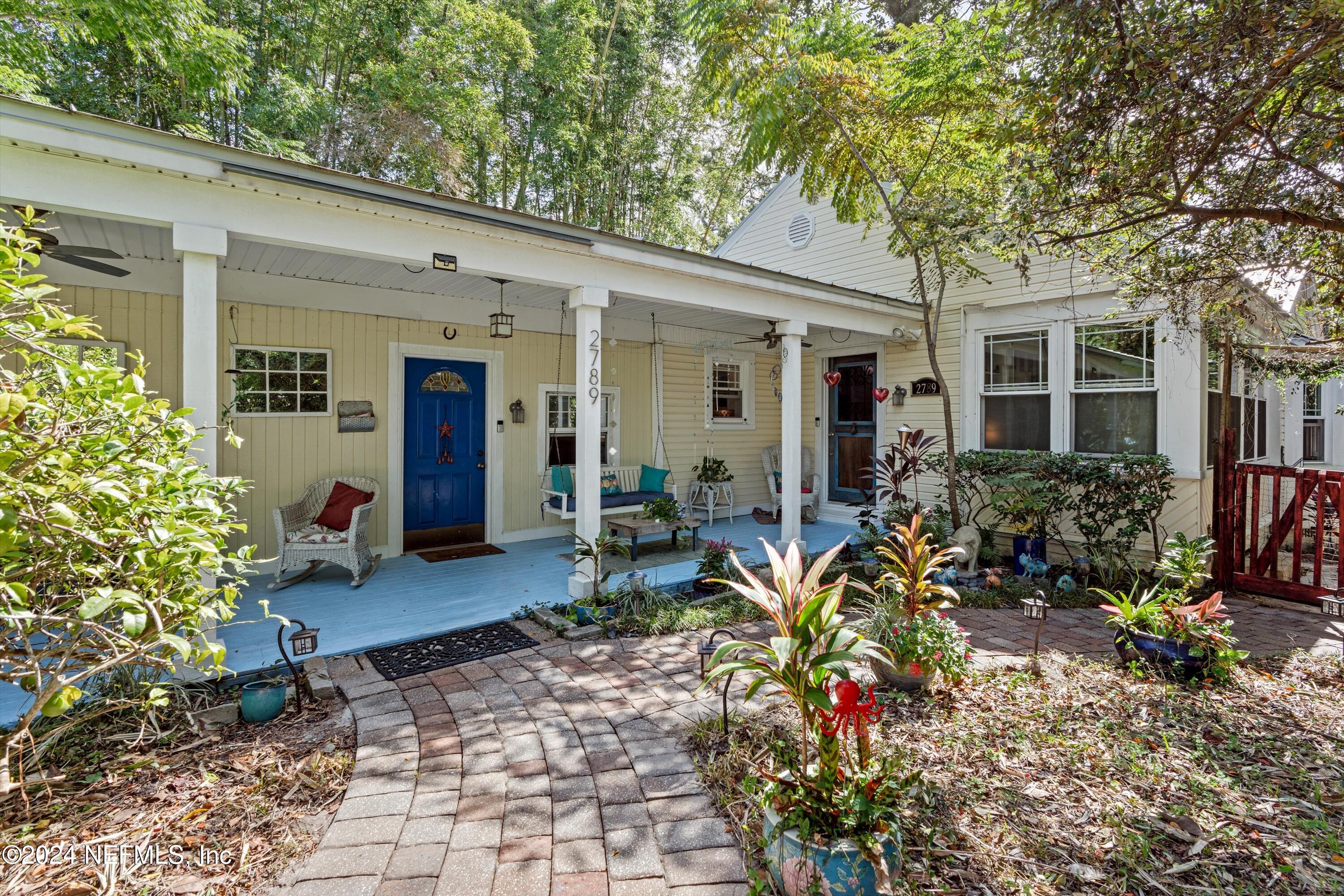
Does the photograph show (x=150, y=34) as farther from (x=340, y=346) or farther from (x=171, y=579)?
(x=171, y=579)

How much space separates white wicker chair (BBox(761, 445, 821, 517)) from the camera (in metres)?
8.71

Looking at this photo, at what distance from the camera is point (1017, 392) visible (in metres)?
6.99

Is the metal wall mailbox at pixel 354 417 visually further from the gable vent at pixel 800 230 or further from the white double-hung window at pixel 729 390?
the gable vent at pixel 800 230

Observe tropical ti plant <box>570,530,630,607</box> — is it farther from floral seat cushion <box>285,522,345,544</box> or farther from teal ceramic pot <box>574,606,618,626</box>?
floral seat cushion <box>285,522,345,544</box>

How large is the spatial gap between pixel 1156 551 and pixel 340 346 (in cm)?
785

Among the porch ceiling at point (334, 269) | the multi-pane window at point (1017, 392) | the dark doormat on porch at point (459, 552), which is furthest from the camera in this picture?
the multi-pane window at point (1017, 392)

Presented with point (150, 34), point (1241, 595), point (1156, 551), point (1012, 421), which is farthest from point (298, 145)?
point (1241, 595)

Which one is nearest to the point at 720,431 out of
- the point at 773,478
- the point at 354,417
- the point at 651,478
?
the point at 773,478

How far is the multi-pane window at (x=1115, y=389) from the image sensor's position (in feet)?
20.0

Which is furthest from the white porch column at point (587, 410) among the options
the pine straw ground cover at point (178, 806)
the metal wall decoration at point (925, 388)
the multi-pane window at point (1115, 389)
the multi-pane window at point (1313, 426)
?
the multi-pane window at point (1313, 426)

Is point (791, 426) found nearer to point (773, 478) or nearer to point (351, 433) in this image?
point (773, 478)

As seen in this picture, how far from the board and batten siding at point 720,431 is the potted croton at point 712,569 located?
2.15m

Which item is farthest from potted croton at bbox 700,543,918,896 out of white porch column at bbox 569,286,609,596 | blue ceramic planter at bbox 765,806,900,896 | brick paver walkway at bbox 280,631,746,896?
white porch column at bbox 569,286,609,596

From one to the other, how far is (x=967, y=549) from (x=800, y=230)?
564cm
